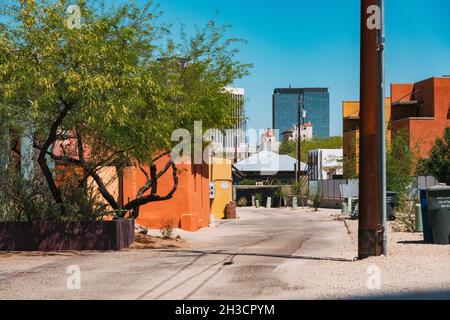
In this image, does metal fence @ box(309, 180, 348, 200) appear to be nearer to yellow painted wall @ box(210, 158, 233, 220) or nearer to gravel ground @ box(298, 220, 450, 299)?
yellow painted wall @ box(210, 158, 233, 220)

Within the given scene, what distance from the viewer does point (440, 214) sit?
1675 cm

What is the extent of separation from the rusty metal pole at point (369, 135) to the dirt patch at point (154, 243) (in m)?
7.21

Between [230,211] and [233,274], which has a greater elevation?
[230,211]

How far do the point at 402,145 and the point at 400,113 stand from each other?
26.1m

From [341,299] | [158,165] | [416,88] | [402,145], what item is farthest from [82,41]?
[416,88]

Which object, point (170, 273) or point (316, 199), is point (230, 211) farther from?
point (170, 273)

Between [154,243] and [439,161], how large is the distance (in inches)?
1306

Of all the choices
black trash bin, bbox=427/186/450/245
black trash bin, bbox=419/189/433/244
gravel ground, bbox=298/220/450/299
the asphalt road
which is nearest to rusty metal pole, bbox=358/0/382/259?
gravel ground, bbox=298/220/450/299

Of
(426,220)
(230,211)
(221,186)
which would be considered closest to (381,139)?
(426,220)

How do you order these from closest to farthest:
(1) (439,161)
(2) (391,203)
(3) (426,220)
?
1. (3) (426,220)
2. (2) (391,203)
3. (1) (439,161)

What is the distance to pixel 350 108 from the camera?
7806 centimetres

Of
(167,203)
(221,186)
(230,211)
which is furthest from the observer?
(221,186)

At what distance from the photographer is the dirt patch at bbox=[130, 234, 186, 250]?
64.3ft

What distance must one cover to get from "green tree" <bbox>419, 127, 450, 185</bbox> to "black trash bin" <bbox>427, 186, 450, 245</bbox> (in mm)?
33041
